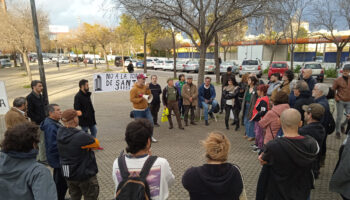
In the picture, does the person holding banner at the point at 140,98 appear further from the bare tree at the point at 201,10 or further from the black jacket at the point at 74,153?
the black jacket at the point at 74,153

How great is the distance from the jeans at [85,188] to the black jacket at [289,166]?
86.7 inches

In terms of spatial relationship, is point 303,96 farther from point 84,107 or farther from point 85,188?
point 84,107

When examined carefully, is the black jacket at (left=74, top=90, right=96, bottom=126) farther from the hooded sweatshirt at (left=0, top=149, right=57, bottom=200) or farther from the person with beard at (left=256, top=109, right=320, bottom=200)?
the person with beard at (left=256, top=109, right=320, bottom=200)

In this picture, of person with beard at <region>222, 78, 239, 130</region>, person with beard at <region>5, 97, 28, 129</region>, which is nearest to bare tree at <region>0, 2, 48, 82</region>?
person with beard at <region>5, 97, 28, 129</region>

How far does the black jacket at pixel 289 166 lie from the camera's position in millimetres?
2482

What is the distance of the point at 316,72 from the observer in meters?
18.7

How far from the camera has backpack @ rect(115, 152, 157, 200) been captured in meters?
1.89

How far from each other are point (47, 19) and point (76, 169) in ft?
76.1

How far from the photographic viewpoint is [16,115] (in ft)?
13.2

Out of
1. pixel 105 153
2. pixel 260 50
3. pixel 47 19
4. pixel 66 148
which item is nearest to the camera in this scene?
pixel 66 148

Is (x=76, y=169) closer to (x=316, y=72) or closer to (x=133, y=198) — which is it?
(x=133, y=198)

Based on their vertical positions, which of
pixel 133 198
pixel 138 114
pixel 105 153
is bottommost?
pixel 105 153

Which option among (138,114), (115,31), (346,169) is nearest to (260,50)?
(115,31)

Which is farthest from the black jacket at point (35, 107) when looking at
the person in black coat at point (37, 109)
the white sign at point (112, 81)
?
the white sign at point (112, 81)
